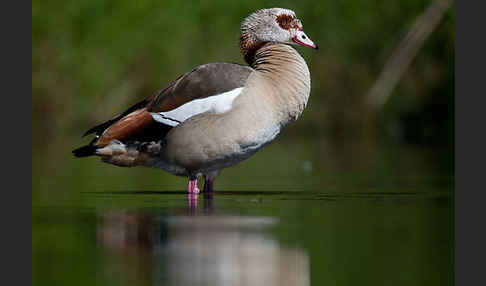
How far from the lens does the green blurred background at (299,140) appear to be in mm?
5188

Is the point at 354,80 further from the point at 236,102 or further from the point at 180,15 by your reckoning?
the point at 236,102

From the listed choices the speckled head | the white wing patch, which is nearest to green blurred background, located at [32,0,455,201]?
the speckled head

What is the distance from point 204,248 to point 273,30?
11.3 feet

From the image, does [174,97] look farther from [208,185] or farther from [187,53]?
[187,53]

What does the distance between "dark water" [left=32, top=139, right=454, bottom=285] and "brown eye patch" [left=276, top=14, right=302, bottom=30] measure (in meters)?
1.38

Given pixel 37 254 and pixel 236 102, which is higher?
pixel 236 102

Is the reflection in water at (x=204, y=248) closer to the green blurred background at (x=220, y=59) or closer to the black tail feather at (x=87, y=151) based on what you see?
the black tail feather at (x=87, y=151)

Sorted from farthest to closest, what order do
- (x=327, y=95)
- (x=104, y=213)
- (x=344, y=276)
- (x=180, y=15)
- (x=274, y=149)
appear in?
(x=180, y=15) < (x=327, y=95) < (x=274, y=149) < (x=104, y=213) < (x=344, y=276)

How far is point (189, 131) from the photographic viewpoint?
305 inches

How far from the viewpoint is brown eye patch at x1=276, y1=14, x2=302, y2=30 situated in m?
8.30

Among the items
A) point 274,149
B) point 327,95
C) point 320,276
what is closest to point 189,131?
point 320,276

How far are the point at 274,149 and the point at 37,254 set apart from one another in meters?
10.4

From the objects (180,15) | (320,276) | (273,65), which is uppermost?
(180,15)

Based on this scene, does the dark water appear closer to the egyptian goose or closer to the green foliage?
the egyptian goose
